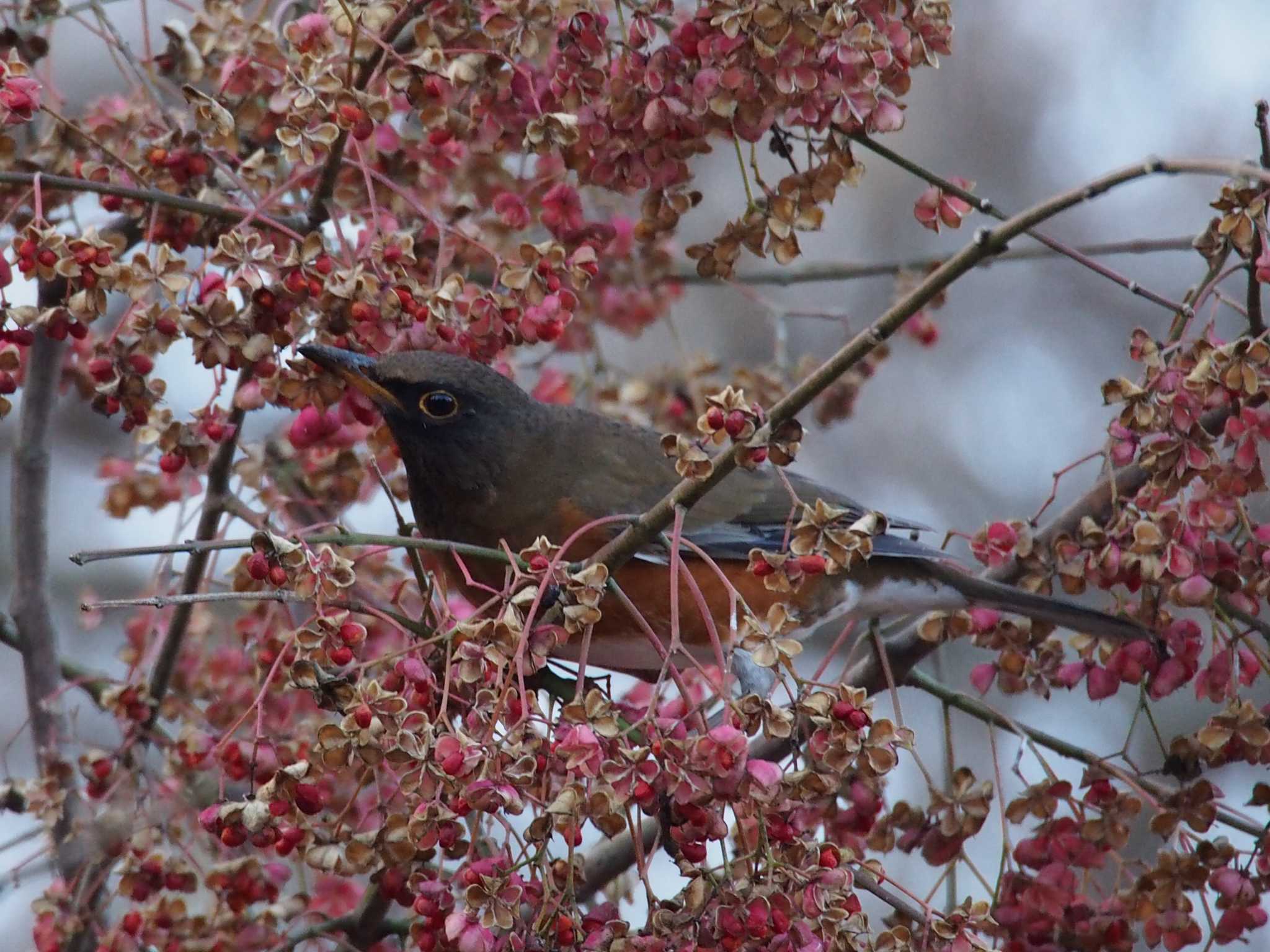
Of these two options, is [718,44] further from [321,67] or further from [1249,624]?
[1249,624]

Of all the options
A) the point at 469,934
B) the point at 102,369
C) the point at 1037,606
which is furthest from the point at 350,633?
the point at 1037,606

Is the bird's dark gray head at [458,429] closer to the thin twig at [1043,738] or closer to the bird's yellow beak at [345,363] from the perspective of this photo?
the bird's yellow beak at [345,363]

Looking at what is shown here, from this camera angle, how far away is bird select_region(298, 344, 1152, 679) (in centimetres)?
351

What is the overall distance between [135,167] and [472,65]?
0.74m

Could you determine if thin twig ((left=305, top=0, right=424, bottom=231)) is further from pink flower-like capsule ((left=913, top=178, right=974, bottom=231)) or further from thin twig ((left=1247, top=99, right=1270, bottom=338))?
thin twig ((left=1247, top=99, right=1270, bottom=338))

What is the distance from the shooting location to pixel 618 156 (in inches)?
119

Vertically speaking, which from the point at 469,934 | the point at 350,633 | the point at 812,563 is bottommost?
the point at 469,934

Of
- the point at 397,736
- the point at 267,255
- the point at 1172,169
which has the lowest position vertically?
the point at 397,736

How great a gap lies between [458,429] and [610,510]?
459 millimetres

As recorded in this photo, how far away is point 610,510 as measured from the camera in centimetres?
412

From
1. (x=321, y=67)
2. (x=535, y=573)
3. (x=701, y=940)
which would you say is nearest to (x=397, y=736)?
(x=535, y=573)

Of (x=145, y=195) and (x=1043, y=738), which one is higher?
(x=145, y=195)

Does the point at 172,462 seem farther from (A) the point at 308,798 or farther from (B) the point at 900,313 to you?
(B) the point at 900,313

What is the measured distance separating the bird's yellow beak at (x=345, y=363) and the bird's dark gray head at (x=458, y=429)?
29 cm
